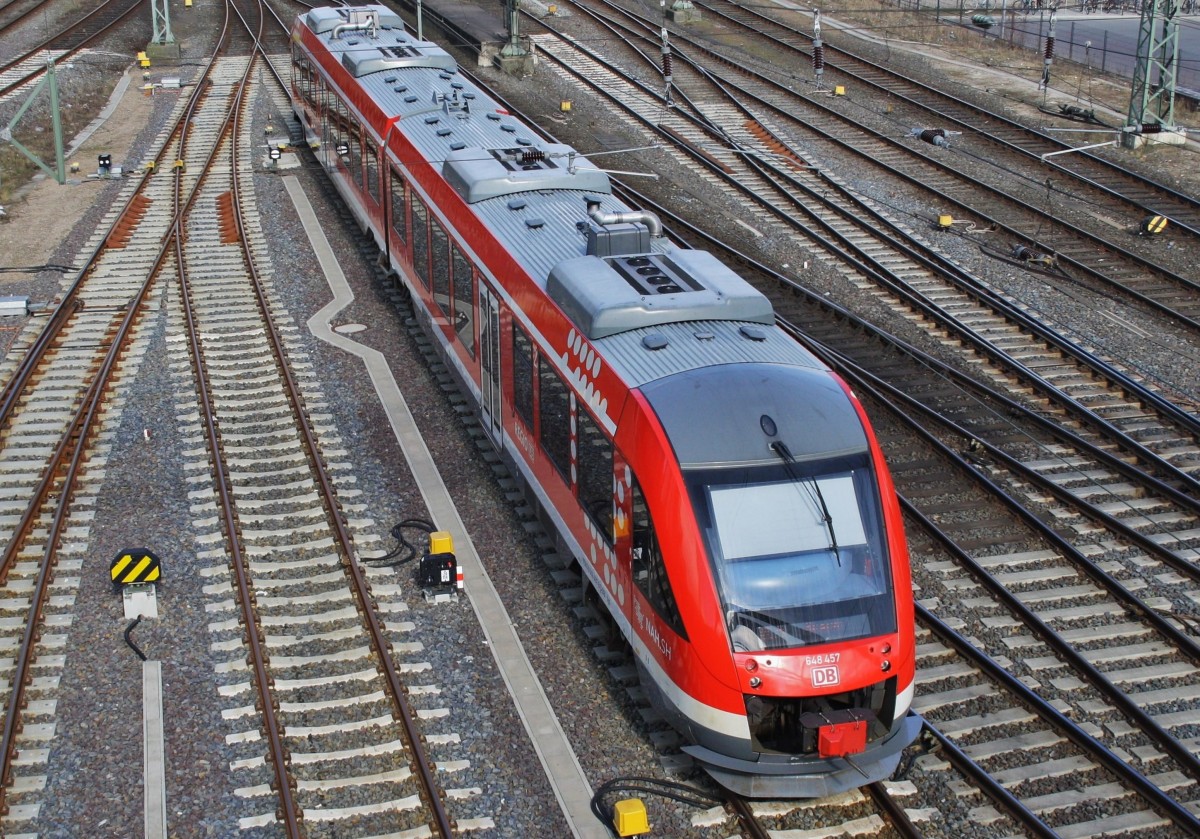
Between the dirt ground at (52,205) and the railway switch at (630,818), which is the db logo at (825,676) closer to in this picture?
the railway switch at (630,818)

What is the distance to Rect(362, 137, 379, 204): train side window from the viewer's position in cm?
2056

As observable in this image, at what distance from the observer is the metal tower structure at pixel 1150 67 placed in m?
27.4

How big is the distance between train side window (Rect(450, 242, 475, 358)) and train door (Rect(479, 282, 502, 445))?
42cm

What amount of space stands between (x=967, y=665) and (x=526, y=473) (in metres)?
4.58

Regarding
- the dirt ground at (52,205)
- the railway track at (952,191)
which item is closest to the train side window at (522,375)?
the dirt ground at (52,205)

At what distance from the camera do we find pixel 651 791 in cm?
1005

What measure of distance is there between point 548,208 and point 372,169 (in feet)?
21.7

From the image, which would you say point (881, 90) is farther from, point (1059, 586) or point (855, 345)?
point (1059, 586)

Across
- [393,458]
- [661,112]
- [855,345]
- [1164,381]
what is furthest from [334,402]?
[661,112]

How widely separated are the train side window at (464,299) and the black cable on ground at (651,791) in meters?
6.54

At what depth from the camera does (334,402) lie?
1711 centimetres

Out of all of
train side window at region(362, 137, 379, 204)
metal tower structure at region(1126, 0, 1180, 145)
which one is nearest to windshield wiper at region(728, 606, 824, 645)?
train side window at region(362, 137, 379, 204)

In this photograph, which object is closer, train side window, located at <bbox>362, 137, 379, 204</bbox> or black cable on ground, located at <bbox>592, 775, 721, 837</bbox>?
black cable on ground, located at <bbox>592, 775, 721, 837</bbox>

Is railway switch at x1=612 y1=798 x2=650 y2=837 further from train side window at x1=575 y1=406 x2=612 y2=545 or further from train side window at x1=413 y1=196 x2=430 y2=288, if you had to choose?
train side window at x1=413 y1=196 x2=430 y2=288
